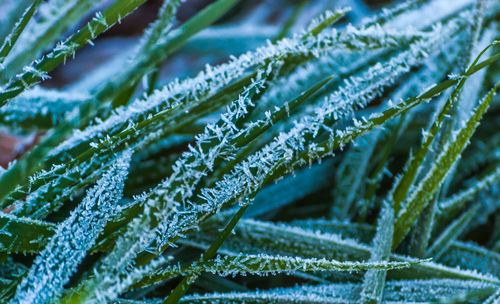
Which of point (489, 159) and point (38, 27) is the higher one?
point (38, 27)

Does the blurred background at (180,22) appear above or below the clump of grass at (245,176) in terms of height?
above

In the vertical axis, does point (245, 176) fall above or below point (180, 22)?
below

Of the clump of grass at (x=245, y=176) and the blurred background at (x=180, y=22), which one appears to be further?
the blurred background at (x=180, y=22)

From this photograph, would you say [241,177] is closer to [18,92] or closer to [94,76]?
[18,92]

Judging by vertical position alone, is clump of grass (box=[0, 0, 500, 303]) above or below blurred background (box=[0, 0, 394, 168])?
below

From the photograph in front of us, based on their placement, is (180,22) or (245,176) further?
(180,22)

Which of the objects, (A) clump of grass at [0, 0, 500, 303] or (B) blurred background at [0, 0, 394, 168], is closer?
(A) clump of grass at [0, 0, 500, 303]

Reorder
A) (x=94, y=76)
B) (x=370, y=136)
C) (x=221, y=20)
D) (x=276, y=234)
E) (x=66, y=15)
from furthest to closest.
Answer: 1. (x=221, y=20)
2. (x=94, y=76)
3. (x=370, y=136)
4. (x=276, y=234)
5. (x=66, y=15)

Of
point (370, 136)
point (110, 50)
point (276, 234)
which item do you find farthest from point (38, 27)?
point (110, 50)
